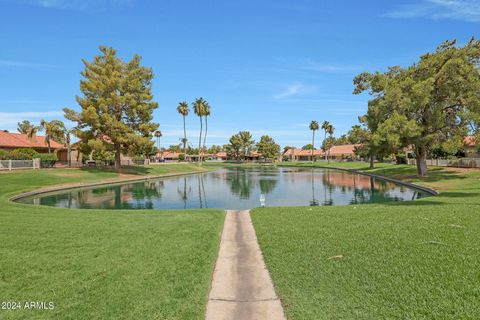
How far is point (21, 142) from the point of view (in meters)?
55.8

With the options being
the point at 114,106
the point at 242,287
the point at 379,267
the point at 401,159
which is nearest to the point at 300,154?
the point at 401,159

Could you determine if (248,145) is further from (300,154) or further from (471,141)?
(471,141)

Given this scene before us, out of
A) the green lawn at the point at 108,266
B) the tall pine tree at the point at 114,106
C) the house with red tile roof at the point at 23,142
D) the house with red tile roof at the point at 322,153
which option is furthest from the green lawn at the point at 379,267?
the house with red tile roof at the point at 322,153

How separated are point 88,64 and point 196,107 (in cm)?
5142

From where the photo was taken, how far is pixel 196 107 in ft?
333

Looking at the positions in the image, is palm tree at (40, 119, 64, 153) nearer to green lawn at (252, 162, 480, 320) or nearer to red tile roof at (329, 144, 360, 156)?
green lawn at (252, 162, 480, 320)

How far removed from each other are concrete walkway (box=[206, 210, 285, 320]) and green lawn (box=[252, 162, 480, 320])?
0.26 meters

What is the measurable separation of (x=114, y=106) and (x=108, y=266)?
4836cm

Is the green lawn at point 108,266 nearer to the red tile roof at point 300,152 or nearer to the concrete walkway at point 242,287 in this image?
the concrete walkway at point 242,287

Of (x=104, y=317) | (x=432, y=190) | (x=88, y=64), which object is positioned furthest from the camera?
(x=88, y=64)

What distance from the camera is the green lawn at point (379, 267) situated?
5559mm

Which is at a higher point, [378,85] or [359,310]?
[378,85]

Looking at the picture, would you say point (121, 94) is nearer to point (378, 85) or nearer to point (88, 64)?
point (88, 64)

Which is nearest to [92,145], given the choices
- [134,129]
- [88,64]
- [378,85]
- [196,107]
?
[134,129]
